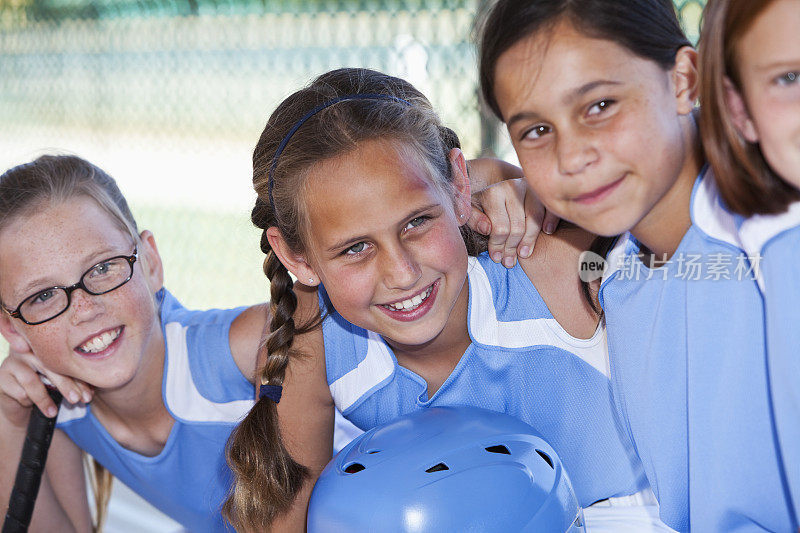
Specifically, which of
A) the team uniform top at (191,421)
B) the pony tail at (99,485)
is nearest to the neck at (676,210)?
the team uniform top at (191,421)

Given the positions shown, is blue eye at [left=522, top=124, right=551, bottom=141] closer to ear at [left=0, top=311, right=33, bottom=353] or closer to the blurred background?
the blurred background

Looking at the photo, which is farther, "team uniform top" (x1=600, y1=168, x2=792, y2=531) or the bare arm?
the bare arm

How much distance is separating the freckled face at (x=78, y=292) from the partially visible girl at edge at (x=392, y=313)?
371 millimetres

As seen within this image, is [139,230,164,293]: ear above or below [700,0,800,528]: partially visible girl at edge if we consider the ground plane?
below

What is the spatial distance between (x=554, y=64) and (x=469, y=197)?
0.51 metres

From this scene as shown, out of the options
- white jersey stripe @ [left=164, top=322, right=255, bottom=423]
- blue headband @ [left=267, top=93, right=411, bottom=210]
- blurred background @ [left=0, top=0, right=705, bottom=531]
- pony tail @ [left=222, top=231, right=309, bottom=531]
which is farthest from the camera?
blurred background @ [left=0, top=0, right=705, bottom=531]

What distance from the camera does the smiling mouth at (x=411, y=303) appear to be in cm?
176

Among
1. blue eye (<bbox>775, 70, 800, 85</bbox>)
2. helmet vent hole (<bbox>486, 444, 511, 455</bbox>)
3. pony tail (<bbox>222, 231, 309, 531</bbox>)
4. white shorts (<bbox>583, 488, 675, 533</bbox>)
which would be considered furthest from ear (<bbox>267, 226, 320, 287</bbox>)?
blue eye (<bbox>775, 70, 800, 85</bbox>)

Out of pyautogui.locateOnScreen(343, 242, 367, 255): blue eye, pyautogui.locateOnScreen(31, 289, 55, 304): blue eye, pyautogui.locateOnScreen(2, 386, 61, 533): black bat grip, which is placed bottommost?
pyautogui.locateOnScreen(2, 386, 61, 533): black bat grip

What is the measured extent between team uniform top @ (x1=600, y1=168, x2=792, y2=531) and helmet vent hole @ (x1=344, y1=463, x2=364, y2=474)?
0.55m

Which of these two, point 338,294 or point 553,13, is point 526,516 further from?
point 553,13

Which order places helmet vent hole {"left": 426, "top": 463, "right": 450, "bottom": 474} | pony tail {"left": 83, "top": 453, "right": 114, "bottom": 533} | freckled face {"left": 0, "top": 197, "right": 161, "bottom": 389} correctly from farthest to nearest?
pony tail {"left": 83, "top": 453, "right": 114, "bottom": 533}, freckled face {"left": 0, "top": 197, "right": 161, "bottom": 389}, helmet vent hole {"left": 426, "top": 463, "right": 450, "bottom": 474}

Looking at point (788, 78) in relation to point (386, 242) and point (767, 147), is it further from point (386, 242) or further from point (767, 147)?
point (386, 242)

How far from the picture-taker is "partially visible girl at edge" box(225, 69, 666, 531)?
168 centimetres
